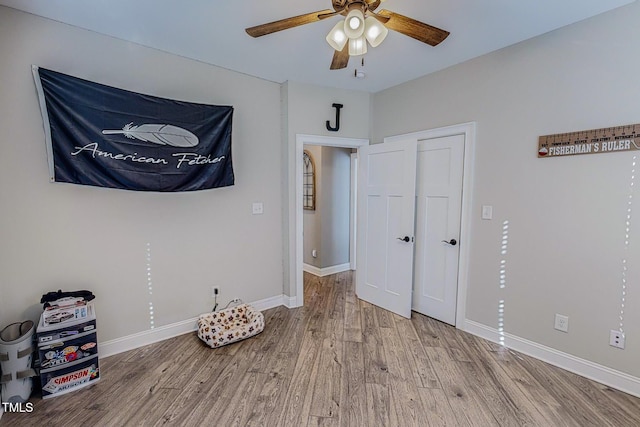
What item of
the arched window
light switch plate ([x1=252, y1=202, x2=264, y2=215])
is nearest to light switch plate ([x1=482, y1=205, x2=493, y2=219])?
light switch plate ([x1=252, y1=202, x2=264, y2=215])

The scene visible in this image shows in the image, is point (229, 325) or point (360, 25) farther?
point (229, 325)

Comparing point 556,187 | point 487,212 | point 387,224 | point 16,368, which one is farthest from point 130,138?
point 556,187

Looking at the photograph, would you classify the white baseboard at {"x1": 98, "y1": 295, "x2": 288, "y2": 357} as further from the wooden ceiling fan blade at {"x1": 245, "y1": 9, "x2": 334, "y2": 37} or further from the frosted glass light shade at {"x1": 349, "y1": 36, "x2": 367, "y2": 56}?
the frosted glass light shade at {"x1": 349, "y1": 36, "x2": 367, "y2": 56}

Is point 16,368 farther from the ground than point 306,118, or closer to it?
closer to it

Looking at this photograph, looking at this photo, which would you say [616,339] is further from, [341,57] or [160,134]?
[160,134]

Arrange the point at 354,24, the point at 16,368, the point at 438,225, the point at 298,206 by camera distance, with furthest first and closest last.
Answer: the point at 298,206 < the point at 438,225 < the point at 16,368 < the point at 354,24

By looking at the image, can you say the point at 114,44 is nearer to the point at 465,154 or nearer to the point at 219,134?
the point at 219,134

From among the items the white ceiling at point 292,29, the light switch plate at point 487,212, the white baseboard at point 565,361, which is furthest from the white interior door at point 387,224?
the white ceiling at point 292,29

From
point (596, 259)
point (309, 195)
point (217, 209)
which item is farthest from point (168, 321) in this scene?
point (596, 259)

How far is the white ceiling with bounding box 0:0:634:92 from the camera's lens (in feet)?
6.34

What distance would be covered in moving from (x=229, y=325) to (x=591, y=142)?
335 centimetres

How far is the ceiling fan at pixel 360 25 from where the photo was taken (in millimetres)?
1582

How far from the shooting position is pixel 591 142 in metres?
2.13

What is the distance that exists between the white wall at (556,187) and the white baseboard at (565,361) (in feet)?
0.15
